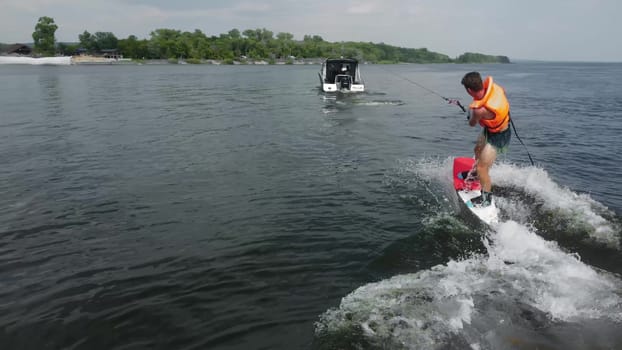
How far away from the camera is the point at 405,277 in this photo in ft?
20.8

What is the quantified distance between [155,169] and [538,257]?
32.6 feet

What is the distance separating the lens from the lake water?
203 inches

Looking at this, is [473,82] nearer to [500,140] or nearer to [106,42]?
[500,140]

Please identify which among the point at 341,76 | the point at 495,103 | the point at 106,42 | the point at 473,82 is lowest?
the point at 495,103

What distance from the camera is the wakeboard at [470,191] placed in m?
7.92

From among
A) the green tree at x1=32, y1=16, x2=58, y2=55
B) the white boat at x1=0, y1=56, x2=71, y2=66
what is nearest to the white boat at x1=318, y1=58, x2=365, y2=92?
the white boat at x1=0, y1=56, x2=71, y2=66

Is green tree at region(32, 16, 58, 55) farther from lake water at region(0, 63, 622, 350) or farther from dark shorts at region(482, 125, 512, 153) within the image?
dark shorts at region(482, 125, 512, 153)

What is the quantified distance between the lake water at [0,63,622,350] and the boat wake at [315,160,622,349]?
0.03m

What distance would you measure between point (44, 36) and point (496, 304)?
172 metres

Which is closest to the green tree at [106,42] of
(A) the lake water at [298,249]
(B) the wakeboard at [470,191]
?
(A) the lake water at [298,249]

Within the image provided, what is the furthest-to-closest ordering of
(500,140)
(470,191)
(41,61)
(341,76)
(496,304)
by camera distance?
(41,61) < (341,76) < (470,191) < (500,140) < (496,304)

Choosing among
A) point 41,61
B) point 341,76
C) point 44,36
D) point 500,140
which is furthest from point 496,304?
point 44,36

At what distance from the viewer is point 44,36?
14188 centimetres

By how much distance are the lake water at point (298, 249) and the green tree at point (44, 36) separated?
153m
